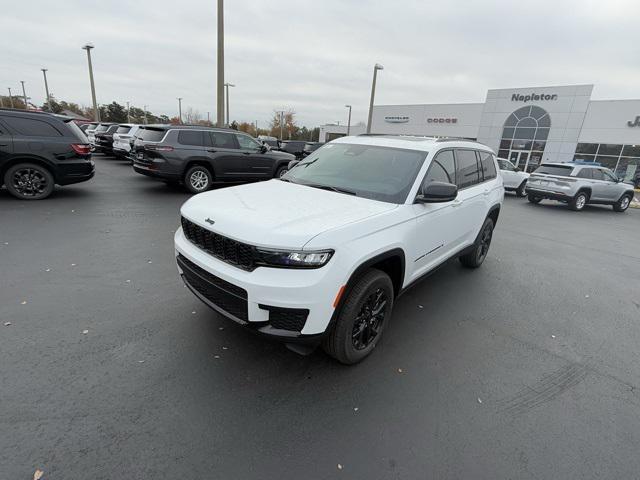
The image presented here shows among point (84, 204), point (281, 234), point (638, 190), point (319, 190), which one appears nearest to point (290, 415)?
point (281, 234)

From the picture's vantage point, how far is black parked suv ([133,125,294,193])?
29.8 ft

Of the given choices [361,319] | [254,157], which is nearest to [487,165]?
[361,319]

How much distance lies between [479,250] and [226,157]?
7311 mm

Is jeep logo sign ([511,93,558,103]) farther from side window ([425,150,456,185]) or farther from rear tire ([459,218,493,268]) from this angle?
side window ([425,150,456,185])

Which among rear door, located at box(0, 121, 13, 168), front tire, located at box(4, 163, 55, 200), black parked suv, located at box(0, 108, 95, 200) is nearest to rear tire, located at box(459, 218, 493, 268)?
black parked suv, located at box(0, 108, 95, 200)

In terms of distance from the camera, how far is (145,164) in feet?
30.4

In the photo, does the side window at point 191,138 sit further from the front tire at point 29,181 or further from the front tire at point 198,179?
the front tire at point 29,181

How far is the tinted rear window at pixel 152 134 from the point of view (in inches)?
361

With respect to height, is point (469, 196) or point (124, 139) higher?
point (469, 196)

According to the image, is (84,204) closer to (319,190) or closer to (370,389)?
(319,190)

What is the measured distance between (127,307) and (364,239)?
262 centimetres

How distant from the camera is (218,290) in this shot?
2.58 metres

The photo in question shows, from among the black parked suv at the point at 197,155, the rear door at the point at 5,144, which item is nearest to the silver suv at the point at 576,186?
the black parked suv at the point at 197,155

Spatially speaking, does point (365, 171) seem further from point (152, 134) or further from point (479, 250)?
Result: point (152, 134)
